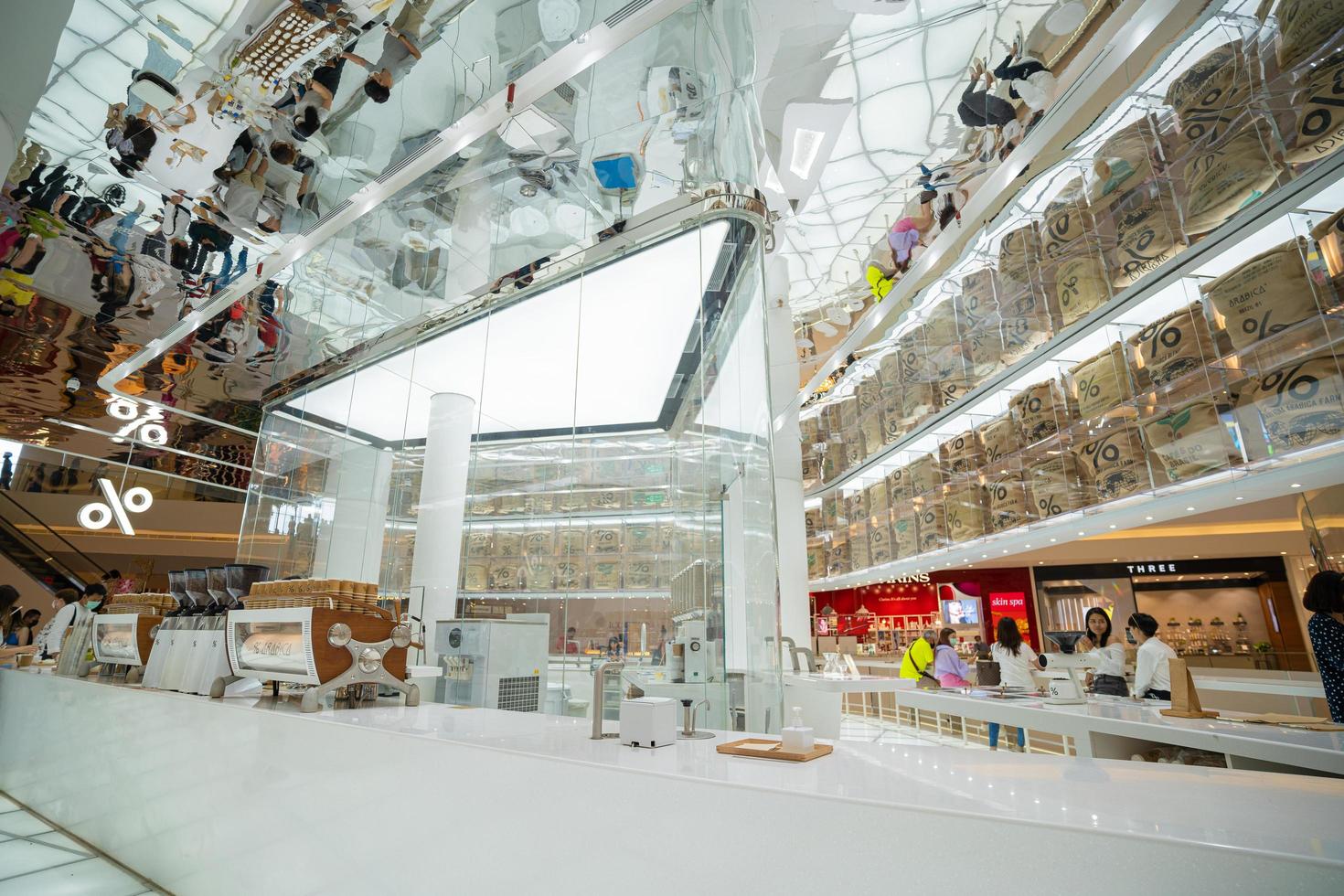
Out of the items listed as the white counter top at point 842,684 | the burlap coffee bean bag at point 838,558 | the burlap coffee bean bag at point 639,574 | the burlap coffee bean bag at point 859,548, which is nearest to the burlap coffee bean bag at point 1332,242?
the burlap coffee bean bag at point 639,574

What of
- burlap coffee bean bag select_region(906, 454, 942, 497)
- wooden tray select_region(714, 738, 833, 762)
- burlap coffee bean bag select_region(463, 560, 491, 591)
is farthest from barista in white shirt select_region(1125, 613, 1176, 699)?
burlap coffee bean bag select_region(463, 560, 491, 591)

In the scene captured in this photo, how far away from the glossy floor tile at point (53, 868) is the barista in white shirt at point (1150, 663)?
6.18 meters

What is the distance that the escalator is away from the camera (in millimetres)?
Result: 13727

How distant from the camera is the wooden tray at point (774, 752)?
1.65m

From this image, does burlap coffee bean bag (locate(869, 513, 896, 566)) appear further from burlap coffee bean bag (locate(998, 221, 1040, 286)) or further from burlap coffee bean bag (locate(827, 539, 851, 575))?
burlap coffee bean bag (locate(998, 221, 1040, 286))

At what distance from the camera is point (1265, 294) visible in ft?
11.4

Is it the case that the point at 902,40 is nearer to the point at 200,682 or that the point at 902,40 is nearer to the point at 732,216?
the point at 732,216

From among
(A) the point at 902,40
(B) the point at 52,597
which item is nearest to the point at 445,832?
(A) the point at 902,40

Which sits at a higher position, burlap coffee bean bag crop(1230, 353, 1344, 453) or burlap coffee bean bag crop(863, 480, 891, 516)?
burlap coffee bean bag crop(863, 480, 891, 516)

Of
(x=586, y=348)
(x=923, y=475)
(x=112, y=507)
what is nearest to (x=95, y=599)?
(x=586, y=348)

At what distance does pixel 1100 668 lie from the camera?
5.91 metres

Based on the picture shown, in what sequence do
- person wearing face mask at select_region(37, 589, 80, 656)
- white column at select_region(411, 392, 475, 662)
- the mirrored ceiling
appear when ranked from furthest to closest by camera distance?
person wearing face mask at select_region(37, 589, 80, 656) → white column at select_region(411, 392, 475, 662) → the mirrored ceiling

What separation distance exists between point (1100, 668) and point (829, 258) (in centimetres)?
482

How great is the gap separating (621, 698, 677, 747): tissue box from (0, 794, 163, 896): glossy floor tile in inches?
107
